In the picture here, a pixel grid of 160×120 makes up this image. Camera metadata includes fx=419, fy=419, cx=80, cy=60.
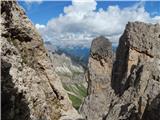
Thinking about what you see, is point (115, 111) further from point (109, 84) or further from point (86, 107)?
point (109, 84)

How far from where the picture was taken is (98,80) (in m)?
111

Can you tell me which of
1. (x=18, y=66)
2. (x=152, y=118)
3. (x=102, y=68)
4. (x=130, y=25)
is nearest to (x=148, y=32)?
(x=130, y=25)

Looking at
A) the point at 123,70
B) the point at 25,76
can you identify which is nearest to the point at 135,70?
the point at 123,70

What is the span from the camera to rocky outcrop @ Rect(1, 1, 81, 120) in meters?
19.0

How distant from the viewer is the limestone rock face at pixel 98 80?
320 feet

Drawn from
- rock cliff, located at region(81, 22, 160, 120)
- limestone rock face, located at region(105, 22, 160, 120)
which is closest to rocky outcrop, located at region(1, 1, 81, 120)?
limestone rock face, located at region(105, 22, 160, 120)

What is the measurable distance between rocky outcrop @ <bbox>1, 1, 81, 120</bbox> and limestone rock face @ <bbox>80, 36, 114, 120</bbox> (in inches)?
2482

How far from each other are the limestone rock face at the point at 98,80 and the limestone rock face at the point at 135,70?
2782 mm

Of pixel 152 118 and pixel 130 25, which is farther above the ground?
pixel 130 25

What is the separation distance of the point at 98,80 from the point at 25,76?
8760 centimetres

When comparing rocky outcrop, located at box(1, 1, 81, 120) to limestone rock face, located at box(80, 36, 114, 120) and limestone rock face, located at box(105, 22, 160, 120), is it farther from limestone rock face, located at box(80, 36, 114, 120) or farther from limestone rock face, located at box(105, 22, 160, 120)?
limestone rock face, located at box(80, 36, 114, 120)

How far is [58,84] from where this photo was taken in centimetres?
3083

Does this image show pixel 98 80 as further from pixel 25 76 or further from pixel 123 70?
pixel 25 76

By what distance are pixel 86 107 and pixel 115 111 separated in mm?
32832
